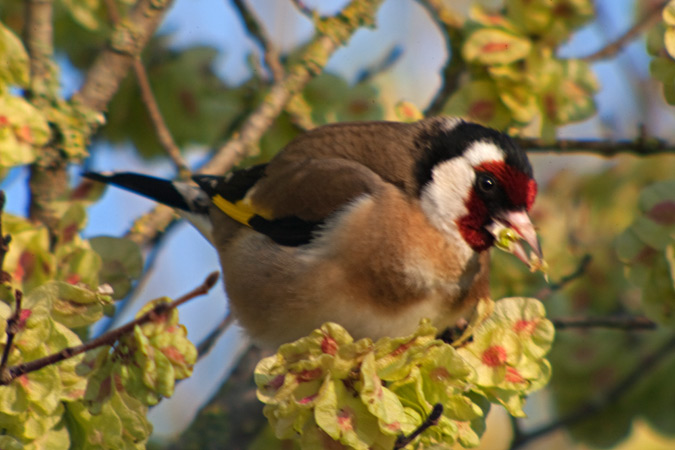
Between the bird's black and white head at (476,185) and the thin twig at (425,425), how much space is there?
87cm

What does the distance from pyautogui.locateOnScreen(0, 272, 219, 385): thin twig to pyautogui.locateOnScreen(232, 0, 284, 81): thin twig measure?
184 cm

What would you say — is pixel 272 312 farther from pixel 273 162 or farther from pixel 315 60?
pixel 315 60

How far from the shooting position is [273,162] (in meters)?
3.21

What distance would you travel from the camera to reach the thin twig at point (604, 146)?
10.3 feet

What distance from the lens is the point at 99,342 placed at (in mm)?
1760

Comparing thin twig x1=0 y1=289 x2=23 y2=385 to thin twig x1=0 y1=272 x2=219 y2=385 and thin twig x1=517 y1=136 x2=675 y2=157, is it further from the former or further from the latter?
thin twig x1=517 y1=136 x2=675 y2=157

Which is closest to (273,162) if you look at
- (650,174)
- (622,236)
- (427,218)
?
(427,218)

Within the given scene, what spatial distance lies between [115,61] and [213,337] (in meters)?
1.08

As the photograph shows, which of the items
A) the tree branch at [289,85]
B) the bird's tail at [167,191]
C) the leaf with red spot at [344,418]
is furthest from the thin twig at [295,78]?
the leaf with red spot at [344,418]

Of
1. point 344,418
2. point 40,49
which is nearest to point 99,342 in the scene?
point 344,418

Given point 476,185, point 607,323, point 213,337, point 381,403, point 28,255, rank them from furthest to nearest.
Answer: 1. point 213,337
2. point 607,323
3. point 476,185
4. point 28,255
5. point 381,403

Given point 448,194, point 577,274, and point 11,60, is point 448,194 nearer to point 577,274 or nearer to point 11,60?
point 577,274

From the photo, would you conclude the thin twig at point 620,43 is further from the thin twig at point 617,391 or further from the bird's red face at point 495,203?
the thin twig at point 617,391

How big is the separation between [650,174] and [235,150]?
2531 millimetres
